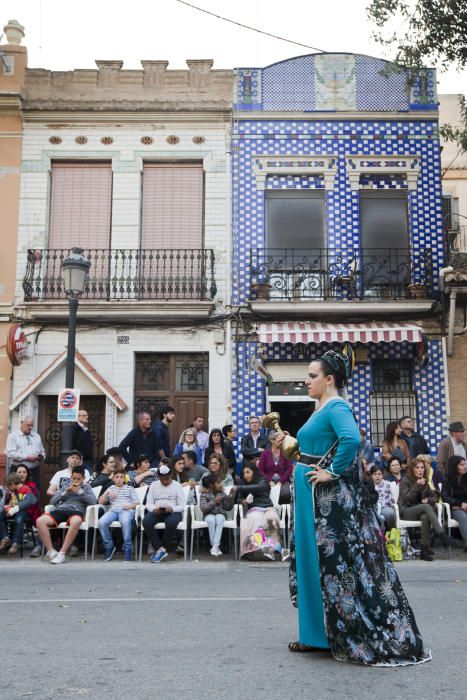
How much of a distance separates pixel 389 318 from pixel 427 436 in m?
2.49

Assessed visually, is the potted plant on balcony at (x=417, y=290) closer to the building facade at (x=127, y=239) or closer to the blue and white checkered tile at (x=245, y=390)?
the blue and white checkered tile at (x=245, y=390)

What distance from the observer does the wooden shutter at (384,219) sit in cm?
1633

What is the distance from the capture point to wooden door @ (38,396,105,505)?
15.6m

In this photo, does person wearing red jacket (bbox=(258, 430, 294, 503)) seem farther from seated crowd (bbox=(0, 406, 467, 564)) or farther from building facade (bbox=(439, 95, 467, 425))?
building facade (bbox=(439, 95, 467, 425))

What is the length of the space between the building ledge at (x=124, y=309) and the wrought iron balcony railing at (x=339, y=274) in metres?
1.24

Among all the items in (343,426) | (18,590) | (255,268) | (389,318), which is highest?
(255,268)

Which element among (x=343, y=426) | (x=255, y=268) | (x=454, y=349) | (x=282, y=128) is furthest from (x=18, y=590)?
(x=282, y=128)

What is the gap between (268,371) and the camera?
51.3 feet

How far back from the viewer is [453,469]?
11.9 m

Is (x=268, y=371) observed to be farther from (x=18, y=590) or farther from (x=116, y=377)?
(x=18, y=590)

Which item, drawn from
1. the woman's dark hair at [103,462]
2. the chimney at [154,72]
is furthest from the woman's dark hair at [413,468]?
the chimney at [154,72]

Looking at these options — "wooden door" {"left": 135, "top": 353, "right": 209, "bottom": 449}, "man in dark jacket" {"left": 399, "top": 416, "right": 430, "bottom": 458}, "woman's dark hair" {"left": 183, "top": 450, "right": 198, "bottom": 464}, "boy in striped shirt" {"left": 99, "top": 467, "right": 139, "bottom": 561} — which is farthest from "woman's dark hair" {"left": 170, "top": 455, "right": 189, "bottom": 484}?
"man in dark jacket" {"left": 399, "top": 416, "right": 430, "bottom": 458}

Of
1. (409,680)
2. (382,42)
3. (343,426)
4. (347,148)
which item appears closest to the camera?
(409,680)

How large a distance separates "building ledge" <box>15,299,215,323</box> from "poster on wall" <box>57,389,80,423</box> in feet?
12.3
